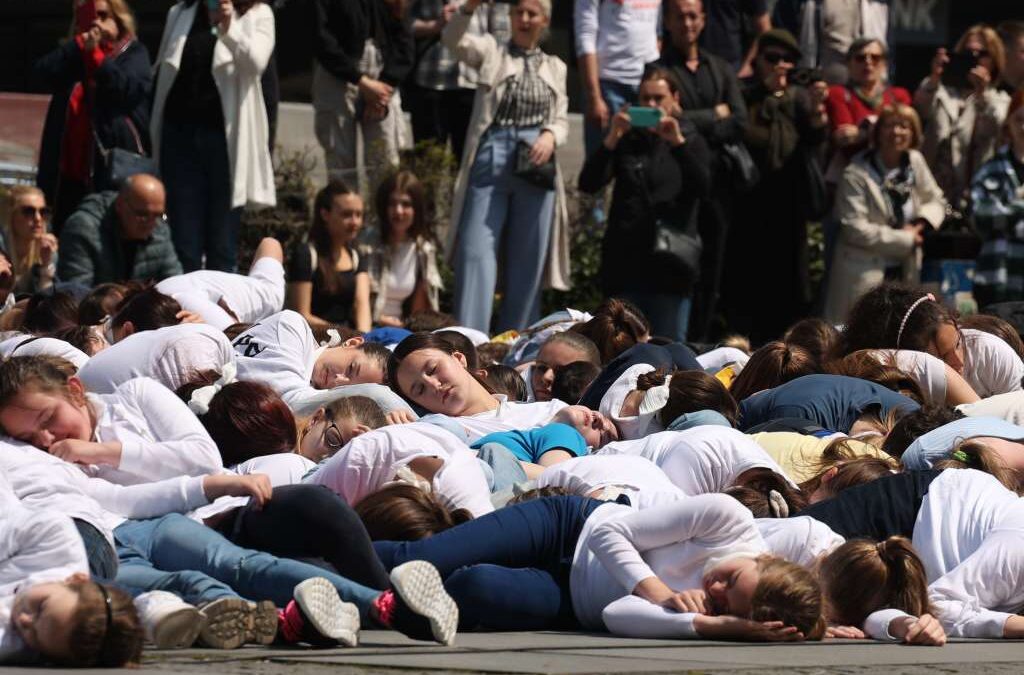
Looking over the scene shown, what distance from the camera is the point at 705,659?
5.01 m

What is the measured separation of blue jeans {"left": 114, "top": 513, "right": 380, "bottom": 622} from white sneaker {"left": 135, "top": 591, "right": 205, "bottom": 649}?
0.36m

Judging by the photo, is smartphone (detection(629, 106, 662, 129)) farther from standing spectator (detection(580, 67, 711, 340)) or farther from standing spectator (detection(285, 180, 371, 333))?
standing spectator (detection(285, 180, 371, 333))

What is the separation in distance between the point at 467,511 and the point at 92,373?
6.71 feet

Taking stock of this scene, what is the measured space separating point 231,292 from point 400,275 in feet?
6.08

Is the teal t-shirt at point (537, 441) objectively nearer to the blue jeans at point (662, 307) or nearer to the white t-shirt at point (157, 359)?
the white t-shirt at point (157, 359)

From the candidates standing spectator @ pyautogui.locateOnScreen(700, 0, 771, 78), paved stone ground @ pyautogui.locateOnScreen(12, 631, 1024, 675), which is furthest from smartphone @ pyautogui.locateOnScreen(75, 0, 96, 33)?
paved stone ground @ pyautogui.locateOnScreen(12, 631, 1024, 675)

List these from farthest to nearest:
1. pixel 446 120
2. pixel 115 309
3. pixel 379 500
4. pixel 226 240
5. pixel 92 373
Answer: pixel 446 120 → pixel 226 240 → pixel 115 309 → pixel 92 373 → pixel 379 500

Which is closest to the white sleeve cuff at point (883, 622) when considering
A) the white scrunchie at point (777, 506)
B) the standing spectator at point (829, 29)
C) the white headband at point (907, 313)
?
the white scrunchie at point (777, 506)

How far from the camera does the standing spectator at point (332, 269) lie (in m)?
11.2

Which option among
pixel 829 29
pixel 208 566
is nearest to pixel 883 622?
pixel 208 566

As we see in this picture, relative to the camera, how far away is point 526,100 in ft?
37.3

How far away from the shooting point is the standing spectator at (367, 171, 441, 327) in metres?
11.7

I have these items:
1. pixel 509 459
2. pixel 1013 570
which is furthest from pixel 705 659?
pixel 509 459

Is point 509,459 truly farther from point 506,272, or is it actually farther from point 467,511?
point 506,272
